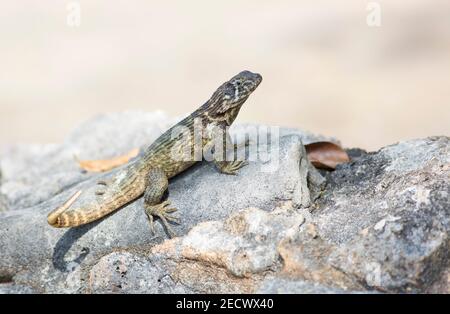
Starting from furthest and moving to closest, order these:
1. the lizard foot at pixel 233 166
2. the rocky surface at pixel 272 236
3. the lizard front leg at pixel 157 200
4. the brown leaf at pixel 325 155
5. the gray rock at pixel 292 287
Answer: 1. the brown leaf at pixel 325 155
2. the lizard foot at pixel 233 166
3. the lizard front leg at pixel 157 200
4. the rocky surface at pixel 272 236
5. the gray rock at pixel 292 287

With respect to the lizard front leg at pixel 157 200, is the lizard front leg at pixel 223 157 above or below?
above

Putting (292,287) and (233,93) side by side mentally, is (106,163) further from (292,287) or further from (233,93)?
(292,287)

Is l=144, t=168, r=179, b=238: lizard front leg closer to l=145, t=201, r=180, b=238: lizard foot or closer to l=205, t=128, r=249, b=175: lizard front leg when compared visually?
l=145, t=201, r=180, b=238: lizard foot

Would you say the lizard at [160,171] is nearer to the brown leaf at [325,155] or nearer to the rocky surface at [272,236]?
the rocky surface at [272,236]

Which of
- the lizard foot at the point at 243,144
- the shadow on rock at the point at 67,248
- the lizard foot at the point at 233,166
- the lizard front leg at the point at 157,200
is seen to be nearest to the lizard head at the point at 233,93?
the lizard foot at the point at 243,144

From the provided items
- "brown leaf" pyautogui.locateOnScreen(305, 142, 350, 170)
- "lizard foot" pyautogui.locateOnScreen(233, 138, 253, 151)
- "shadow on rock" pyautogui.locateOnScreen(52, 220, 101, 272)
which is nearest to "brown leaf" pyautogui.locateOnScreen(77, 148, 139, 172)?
"lizard foot" pyautogui.locateOnScreen(233, 138, 253, 151)

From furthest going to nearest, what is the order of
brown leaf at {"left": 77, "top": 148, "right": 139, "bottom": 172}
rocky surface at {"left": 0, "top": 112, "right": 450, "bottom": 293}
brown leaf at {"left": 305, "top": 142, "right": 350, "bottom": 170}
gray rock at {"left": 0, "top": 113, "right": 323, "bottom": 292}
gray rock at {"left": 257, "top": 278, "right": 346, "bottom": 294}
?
brown leaf at {"left": 77, "top": 148, "right": 139, "bottom": 172} → brown leaf at {"left": 305, "top": 142, "right": 350, "bottom": 170} → gray rock at {"left": 0, "top": 113, "right": 323, "bottom": 292} → rocky surface at {"left": 0, "top": 112, "right": 450, "bottom": 293} → gray rock at {"left": 257, "top": 278, "right": 346, "bottom": 294}


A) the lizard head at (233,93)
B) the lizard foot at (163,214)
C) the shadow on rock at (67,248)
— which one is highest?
the lizard head at (233,93)
